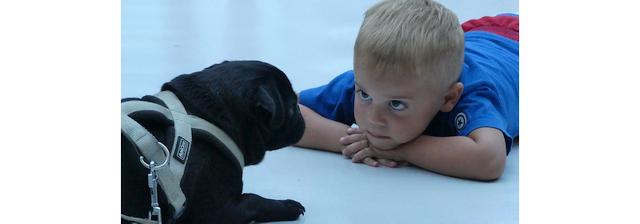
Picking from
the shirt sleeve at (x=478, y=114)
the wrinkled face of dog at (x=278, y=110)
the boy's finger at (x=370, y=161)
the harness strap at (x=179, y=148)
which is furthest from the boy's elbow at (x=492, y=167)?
the harness strap at (x=179, y=148)

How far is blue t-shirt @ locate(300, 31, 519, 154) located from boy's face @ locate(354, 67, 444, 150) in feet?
0.32

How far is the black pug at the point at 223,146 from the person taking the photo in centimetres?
159

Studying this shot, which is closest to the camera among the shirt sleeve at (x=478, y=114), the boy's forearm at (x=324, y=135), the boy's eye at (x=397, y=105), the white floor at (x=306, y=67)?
the white floor at (x=306, y=67)

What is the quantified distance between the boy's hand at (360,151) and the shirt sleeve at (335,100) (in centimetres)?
15

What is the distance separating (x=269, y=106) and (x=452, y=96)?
28.4 inches

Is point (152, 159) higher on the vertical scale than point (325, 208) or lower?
higher

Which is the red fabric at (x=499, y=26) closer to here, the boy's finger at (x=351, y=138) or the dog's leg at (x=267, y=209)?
the boy's finger at (x=351, y=138)

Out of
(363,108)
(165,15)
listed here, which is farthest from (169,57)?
(363,108)

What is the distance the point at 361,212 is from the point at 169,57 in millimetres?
1667

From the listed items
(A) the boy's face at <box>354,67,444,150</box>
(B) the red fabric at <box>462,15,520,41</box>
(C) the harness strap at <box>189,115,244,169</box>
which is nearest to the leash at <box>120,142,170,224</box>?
(C) the harness strap at <box>189,115,244,169</box>

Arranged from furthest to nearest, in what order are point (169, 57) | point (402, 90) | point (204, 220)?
1. point (169, 57)
2. point (402, 90)
3. point (204, 220)

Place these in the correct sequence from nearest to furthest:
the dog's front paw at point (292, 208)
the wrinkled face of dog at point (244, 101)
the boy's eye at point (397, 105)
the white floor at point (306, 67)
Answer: the wrinkled face of dog at point (244, 101) → the dog's front paw at point (292, 208) → the white floor at point (306, 67) → the boy's eye at point (397, 105)

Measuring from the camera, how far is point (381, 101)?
2.13 m

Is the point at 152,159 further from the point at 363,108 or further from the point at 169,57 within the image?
the point at 169,57
